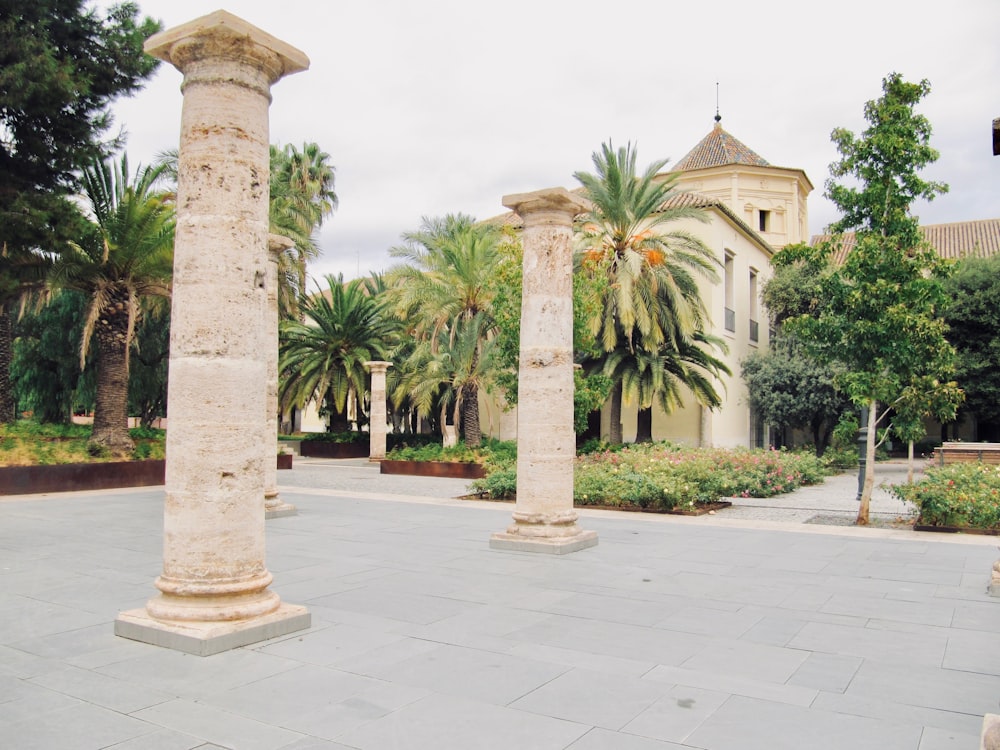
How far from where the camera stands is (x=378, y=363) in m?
25.6

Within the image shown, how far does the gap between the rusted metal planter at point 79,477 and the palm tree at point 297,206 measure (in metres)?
6.73

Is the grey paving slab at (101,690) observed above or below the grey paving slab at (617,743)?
above

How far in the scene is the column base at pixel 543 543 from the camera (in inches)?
347

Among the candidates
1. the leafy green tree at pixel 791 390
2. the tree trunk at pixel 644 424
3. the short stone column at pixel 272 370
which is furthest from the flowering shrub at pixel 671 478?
the leafy green tree at pixel 791 390

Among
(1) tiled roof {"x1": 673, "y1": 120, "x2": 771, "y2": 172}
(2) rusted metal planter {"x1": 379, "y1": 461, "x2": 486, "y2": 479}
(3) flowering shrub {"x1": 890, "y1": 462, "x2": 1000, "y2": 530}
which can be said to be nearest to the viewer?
(3) flowering shrub {"x1": 890, "y1": 462, "x2": 1000, "y2": 530}

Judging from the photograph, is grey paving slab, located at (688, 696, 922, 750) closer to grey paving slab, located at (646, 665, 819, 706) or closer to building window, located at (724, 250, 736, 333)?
grey paving slab, located at (646, 665, 819, 706)

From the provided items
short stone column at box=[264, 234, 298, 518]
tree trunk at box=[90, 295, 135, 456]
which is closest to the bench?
short stone column at box=[264, 234, 298, 518]

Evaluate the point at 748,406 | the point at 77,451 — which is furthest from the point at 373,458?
the point at 748,406

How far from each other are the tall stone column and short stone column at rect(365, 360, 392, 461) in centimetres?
2006

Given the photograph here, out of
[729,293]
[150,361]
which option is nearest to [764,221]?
[729,293]

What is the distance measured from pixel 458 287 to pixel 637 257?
193 inches

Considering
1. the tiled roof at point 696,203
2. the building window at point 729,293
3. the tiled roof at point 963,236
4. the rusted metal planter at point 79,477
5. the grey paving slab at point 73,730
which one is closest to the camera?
the grey paving slab at point 73,730

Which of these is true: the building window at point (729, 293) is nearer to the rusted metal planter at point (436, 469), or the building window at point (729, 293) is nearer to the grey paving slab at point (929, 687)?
the rusted metal planter at point (436, 469)

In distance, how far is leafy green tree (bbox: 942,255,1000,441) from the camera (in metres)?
26.0
